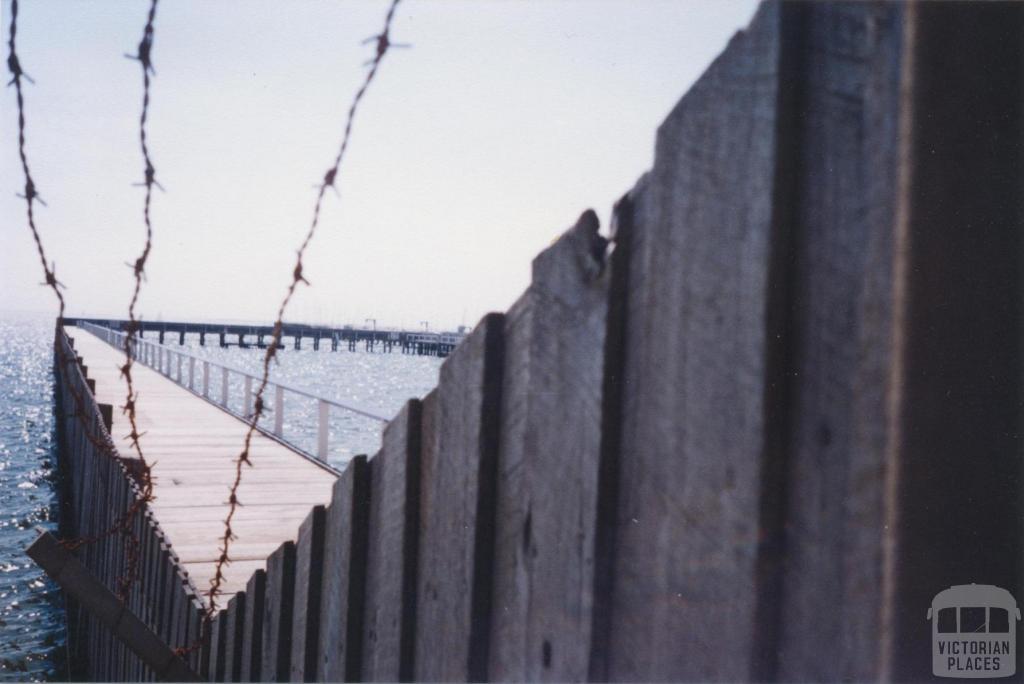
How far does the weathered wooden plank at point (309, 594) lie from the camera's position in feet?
7.28

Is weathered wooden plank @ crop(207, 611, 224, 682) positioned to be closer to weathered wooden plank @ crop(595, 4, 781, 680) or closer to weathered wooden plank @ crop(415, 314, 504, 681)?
weathered wooden plank @ crop(415, 314, 504, 681)

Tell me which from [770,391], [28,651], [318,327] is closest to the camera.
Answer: [770,391]

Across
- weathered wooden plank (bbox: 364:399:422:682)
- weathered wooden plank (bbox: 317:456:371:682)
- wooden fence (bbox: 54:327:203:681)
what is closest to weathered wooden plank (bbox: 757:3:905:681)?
weathered wooden plank (bbox: 364:399:422:682)

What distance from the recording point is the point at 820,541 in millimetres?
A: 739

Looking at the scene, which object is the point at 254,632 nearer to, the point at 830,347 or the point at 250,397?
the point at 830,347

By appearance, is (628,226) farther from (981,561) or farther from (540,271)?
(981,561)

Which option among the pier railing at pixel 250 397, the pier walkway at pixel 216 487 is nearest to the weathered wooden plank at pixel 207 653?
the pier walkway at pixel 216 487

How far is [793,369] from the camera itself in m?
0.78

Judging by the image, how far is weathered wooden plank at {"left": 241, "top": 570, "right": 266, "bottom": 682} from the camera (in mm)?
2695

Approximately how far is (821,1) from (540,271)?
1.75ft

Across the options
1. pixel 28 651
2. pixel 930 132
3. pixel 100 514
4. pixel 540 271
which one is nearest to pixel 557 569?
pixel 540 271

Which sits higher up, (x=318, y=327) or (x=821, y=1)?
Answer: (x=318, y=327)

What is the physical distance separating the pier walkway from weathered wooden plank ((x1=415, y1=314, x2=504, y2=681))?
2821 millimetres

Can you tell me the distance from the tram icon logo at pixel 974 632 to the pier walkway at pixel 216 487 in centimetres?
385
